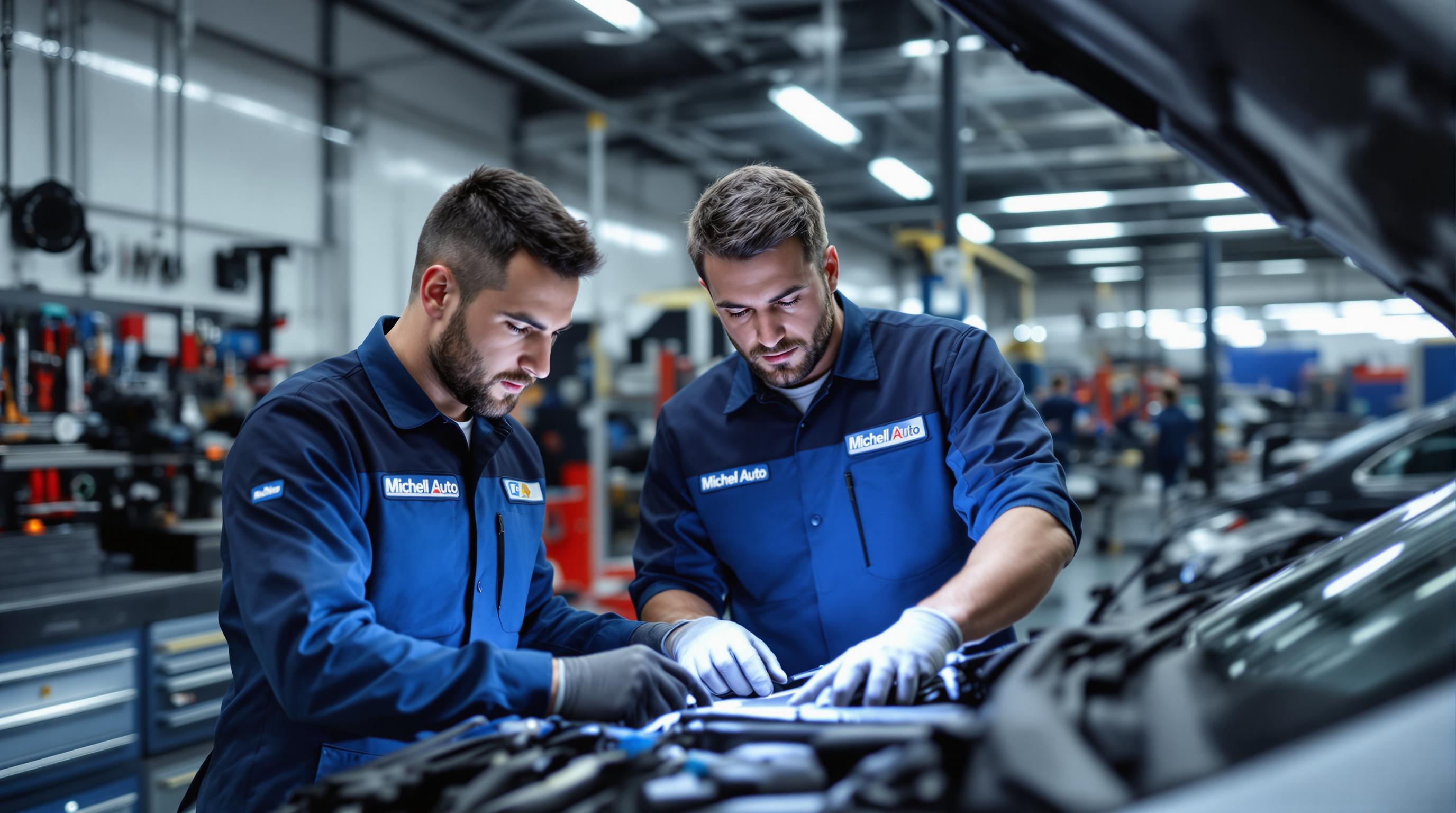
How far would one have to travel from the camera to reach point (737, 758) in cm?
90

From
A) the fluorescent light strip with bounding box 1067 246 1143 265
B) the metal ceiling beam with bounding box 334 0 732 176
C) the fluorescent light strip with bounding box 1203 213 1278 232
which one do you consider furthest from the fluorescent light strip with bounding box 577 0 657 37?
the fluorescent light strip with bounding box 1067 246 1143 265

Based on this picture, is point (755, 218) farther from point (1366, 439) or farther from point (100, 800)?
point (1366, 439)

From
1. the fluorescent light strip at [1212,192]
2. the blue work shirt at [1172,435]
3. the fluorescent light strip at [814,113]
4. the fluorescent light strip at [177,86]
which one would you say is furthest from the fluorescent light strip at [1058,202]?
the fluorescent light strip at [177,86]

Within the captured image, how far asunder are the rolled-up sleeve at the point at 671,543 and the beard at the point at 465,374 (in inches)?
15.3

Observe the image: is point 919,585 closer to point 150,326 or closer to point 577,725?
point 577,725

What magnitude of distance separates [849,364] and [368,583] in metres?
0.88

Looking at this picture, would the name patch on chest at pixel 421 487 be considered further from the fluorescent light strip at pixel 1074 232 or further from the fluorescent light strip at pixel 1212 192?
the fluorescent light strip at pixel 1074 232

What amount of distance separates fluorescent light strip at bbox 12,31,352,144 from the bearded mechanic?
3.78 metres

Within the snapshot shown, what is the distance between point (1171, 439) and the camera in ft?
30.1

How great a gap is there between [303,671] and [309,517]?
19 centimetres

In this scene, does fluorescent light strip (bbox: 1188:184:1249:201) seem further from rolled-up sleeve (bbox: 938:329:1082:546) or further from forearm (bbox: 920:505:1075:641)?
forearm (bbox: 920:505:1075:641)

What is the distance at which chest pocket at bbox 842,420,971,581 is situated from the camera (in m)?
1.69

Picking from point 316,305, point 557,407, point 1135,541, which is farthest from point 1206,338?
point 316,305

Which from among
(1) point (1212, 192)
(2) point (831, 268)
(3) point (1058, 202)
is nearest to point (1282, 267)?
(1) point (1212, 192)
